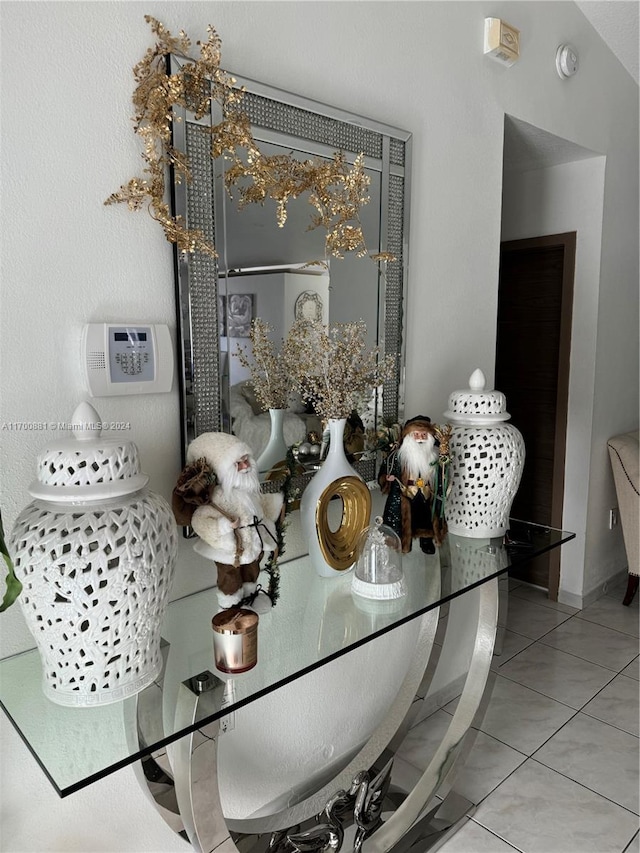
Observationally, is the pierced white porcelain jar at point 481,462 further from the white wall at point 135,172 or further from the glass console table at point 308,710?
the white wall at point 135,172

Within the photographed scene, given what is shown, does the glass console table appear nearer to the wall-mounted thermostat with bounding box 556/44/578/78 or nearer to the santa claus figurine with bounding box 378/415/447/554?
the santa claus figurine with bounding box 378/415/447/554

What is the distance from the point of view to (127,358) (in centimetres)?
122

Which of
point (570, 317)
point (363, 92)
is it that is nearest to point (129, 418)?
point (363, 92)

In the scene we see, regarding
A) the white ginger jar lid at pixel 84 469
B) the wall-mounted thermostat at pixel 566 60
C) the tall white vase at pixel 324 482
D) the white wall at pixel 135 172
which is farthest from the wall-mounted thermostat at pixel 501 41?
the white ginger jar lid at pixel 84 469

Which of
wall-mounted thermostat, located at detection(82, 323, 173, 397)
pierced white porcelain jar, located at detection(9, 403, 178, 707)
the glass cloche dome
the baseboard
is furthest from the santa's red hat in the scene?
the baseboard

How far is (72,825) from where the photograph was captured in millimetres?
1274

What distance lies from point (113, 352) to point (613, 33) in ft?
8.46

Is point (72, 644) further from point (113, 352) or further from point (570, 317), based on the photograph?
point (570, 317)

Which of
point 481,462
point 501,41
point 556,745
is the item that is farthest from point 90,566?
point 501,41

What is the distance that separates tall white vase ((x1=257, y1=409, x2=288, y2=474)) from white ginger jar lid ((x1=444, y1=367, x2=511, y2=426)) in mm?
486

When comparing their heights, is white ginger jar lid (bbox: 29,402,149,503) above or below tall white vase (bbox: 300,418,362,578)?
above

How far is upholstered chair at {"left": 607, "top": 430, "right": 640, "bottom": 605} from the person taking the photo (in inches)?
117

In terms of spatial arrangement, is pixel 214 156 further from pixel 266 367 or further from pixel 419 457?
pixel 419 457

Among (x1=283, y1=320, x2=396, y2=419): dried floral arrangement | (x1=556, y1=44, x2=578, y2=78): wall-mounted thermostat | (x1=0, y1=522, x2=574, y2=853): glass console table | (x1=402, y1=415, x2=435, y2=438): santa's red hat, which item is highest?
(x1=556, y1=44, x2=578, y2=78): wall-mounted thermostat
